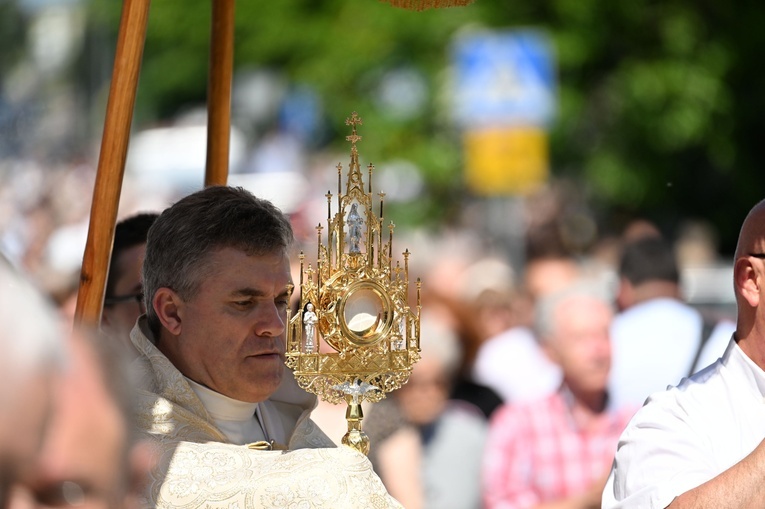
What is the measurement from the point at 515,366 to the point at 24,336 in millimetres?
5865

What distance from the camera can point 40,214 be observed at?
35.6ft

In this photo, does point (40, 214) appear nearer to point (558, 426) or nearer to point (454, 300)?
point (454, 300)

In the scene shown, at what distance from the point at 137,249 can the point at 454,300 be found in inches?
114

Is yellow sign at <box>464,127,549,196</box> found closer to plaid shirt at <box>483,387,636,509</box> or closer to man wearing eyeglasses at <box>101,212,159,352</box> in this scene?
plaid shirt at <box>483,387,636,509</box>

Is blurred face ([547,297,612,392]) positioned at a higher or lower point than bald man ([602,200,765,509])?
higher

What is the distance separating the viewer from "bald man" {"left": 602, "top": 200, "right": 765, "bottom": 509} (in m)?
3.34

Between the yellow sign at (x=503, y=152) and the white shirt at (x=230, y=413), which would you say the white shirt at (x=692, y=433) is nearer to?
the white shirt at (x=230, y=413)

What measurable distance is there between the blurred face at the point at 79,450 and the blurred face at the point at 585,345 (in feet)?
14.2

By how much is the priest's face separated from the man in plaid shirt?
2619mm

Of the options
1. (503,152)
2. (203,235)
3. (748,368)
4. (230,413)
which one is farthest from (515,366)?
(203,235)

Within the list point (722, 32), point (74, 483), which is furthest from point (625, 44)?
point (74, 483)

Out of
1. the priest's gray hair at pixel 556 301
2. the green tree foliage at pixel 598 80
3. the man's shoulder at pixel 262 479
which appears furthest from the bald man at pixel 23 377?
the green tree foliage at pixel 598 80

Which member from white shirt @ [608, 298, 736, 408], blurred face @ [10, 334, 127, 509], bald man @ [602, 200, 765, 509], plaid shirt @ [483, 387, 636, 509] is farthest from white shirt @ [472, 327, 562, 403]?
blurred face @ [10, 334, 127, 509]

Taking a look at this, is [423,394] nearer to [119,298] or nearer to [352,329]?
[119,298]
